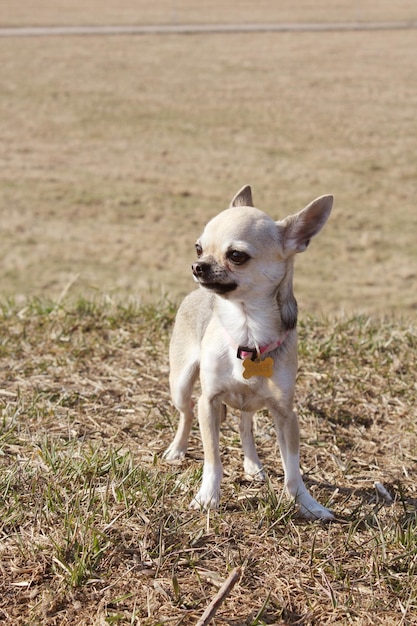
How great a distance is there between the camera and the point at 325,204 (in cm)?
358

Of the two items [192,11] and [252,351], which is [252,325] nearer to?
[252,351]

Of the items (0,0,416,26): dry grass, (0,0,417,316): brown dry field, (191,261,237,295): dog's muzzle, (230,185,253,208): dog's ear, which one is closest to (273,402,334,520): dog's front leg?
(191,261,237,295): dog's muzzle

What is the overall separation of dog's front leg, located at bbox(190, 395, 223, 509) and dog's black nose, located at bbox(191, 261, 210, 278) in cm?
65

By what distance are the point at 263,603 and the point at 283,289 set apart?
131cm

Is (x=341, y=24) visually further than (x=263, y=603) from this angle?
Yes

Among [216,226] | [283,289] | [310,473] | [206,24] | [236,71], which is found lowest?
[310,473]

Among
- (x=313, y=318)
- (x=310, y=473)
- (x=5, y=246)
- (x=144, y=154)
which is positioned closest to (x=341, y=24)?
(x=144, y=154)

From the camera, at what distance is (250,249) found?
133 inches

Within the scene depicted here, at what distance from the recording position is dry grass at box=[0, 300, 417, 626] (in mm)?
3070

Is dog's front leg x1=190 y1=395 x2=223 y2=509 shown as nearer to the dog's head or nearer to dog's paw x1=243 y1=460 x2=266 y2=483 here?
dog's paw x1=243 y1=460 x2=266 y2=483

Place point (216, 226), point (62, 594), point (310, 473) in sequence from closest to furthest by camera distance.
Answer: point (62, 594), point (216, 226), point (310, 473)

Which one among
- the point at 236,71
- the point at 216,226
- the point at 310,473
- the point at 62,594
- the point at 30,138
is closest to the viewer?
the point at 62,594

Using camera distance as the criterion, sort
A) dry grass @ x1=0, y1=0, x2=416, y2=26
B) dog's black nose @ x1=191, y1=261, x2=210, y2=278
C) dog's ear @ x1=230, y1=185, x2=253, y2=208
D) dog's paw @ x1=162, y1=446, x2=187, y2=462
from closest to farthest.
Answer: dog's black nose @ x1=191, y1=261, x2=210, y2=278 → dog's ear @ x1=230, y1=185, x2=253, y2=208 → dog's paw @ x1=162, y1=446, x2=187, y2=462 → dry grass @ x1=0, y1=0, x2=416, y2=26

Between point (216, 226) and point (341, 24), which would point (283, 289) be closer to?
point (216, 226)
